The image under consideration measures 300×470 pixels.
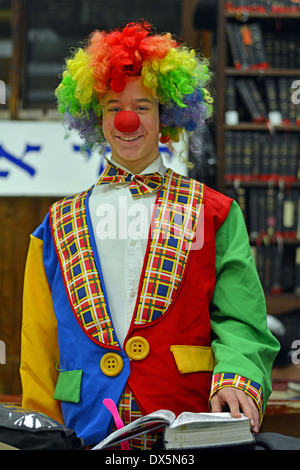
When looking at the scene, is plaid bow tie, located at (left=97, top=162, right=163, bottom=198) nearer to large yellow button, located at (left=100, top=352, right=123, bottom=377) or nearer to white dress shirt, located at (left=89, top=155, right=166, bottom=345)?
white dress shirt, located at (left=89, top=155, right=166, bottom=345)

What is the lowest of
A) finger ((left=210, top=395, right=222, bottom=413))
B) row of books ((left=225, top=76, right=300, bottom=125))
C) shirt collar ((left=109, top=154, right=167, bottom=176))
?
finger ((left=210, top=395, right=222, bottom=413))

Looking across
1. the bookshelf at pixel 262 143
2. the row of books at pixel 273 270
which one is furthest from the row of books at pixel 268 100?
the row of books at pixel 273 270

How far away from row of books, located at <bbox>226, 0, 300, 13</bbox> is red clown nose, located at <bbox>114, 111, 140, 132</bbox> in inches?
79.2

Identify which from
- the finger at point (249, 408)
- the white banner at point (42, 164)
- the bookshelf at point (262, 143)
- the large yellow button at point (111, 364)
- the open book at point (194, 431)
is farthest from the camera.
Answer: the white banner at point (42, 164)

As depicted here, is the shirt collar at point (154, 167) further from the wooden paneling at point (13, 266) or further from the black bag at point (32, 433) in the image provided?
the wooden paneling at point (13, 266)

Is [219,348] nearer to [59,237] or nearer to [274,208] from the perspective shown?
[59,237]

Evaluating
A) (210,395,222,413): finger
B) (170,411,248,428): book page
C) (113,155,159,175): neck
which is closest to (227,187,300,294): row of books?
(113,155,159,175): neck

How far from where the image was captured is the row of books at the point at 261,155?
3.15 metres

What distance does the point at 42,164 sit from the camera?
3309 millimetres

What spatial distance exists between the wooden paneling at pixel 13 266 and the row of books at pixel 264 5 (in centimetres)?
132

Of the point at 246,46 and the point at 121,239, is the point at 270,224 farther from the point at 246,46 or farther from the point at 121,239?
the point at 121,239

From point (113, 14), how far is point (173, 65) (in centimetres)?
223

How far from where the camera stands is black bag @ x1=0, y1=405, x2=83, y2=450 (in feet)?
3.03
